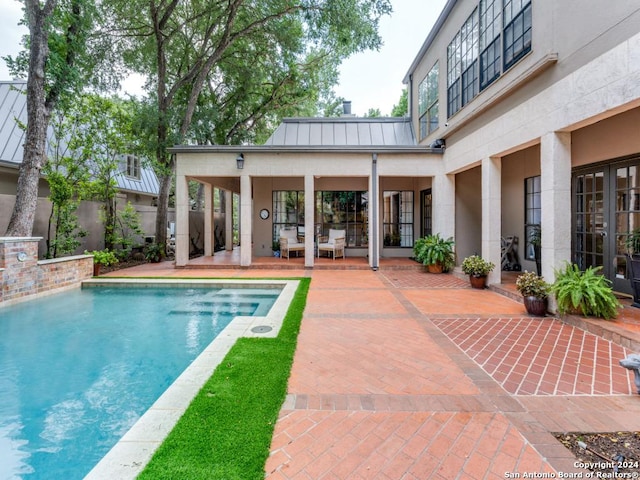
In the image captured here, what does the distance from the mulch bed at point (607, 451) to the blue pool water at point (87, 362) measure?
3287 mm

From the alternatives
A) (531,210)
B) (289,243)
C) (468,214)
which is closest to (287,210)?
(289,243)

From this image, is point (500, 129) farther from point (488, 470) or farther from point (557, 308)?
point (488, 470)

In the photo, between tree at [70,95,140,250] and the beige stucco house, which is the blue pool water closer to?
the beige stucco house

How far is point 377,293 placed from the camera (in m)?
6.42

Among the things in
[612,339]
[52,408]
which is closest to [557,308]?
[612,339]

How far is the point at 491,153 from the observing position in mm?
6629

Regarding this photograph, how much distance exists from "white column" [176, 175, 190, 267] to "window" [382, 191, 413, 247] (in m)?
7.03

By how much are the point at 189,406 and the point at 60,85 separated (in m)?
9.06

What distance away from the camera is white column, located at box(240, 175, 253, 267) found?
9383 millimetres

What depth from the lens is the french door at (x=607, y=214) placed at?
5305 millimetres

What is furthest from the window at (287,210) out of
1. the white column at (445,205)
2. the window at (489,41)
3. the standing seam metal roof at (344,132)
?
the window at (489,41)

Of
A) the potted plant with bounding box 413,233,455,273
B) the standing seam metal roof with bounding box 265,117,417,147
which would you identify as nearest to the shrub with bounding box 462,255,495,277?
the potted plant with bounding box 413,233,455,273

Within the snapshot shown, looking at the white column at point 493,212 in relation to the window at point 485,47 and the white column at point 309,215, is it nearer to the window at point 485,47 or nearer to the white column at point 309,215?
the window at point 485,47

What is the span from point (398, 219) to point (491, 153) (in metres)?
5.38
